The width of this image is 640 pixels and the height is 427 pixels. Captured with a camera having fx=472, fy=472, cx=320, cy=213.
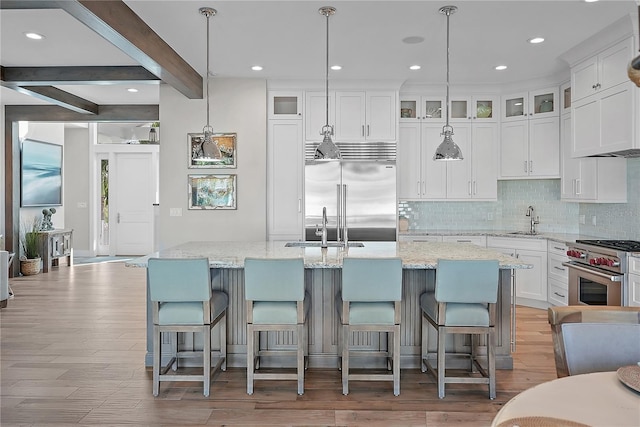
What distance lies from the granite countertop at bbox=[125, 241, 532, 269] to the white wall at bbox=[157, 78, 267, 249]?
1.67 meters

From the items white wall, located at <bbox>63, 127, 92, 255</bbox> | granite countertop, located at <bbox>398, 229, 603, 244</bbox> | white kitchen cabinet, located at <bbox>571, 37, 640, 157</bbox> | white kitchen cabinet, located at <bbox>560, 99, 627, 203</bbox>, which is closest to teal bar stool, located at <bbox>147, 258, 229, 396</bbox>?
granite countertop, located at <bbox>398, 229, 603, 244</bbox>

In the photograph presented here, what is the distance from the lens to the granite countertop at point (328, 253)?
10.6 ft

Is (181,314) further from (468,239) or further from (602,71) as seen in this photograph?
(602,71)

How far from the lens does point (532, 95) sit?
6031 mm

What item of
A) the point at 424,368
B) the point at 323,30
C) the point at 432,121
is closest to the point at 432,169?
the point at 432,121

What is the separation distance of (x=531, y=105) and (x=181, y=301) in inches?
199

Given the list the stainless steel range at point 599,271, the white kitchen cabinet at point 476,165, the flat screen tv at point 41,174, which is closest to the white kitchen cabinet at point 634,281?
the stainless steel range at point 599,271

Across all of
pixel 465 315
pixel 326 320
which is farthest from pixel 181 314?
pixel 465 315

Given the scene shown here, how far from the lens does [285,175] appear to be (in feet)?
19.8

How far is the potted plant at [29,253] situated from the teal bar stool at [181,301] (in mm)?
6226

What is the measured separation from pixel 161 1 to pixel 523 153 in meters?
4.63

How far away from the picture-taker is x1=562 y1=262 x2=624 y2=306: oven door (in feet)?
13.3

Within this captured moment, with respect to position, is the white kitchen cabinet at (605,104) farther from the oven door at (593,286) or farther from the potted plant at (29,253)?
the potted plant at (29,253)

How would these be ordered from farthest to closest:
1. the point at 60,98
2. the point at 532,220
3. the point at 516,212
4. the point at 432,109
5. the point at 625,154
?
1. the point at 60,98
2. the point at 516,212
3. the point at 432,109
4. the point at 532,220
5. the point at 625,154
